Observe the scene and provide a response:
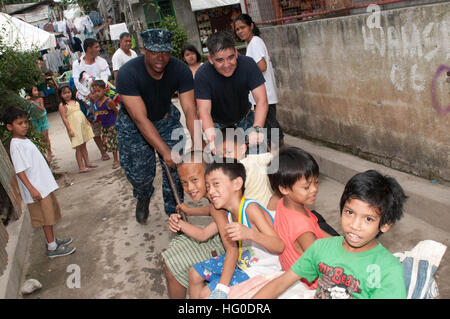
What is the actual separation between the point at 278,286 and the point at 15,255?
2614mm

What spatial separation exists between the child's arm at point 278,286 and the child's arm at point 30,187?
238 cm

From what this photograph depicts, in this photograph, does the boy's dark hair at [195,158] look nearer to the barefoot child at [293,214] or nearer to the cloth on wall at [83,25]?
the barefoot child at [293,214]

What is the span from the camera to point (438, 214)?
299 cm

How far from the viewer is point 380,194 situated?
1.60 meters

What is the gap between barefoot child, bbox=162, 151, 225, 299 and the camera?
7.30 feet

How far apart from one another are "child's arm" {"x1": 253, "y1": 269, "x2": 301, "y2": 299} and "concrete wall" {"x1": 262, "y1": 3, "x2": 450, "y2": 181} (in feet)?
6.91

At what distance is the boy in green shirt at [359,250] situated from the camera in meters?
1.53

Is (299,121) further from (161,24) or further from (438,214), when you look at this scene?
(161,24)

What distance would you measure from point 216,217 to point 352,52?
2508mm

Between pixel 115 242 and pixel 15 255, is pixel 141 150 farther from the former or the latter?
pixel 15 255

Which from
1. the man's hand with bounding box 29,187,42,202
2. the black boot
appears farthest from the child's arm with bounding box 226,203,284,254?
the man's hand with bounding box 29,187,42,202

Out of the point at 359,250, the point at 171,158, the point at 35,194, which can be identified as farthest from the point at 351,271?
the point at 35,194

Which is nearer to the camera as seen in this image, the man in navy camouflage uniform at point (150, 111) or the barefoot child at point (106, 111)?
the man in navy camouflage uniform at point (150, 111)

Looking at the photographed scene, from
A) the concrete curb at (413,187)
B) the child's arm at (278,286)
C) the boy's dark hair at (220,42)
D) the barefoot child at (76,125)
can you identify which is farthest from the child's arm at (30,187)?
the concrete curb at (413,187)
